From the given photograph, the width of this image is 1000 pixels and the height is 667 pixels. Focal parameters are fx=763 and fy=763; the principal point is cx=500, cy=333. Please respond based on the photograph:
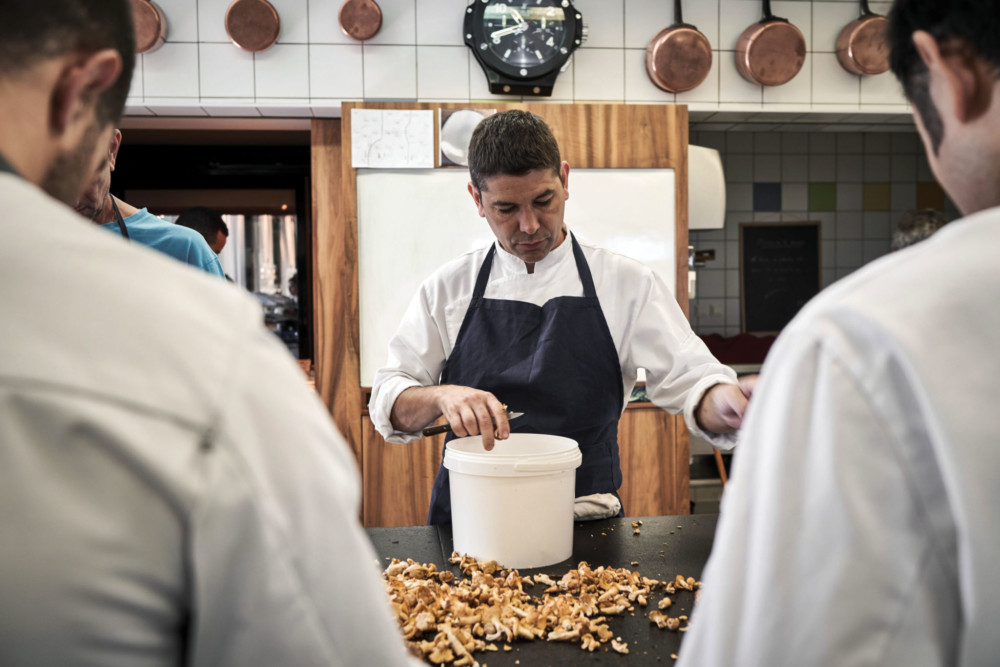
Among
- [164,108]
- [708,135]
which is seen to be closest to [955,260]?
[164,108]

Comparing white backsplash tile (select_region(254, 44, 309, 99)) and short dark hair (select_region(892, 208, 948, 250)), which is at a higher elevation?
white backsplash tile (select_region(254, 44, 309, 99))

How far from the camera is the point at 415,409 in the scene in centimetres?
188

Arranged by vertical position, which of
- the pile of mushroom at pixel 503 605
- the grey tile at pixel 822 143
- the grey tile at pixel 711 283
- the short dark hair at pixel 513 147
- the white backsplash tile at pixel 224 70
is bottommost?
the pile of mushroom at pixel 503 605

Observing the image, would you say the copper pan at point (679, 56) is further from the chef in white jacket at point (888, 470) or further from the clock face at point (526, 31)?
the chef in white jacket at point (888, 470)

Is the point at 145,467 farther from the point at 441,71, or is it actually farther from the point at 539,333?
the point at 441,71

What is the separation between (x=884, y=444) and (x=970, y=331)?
10 cm

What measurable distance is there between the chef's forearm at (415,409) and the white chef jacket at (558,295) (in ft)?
0.07

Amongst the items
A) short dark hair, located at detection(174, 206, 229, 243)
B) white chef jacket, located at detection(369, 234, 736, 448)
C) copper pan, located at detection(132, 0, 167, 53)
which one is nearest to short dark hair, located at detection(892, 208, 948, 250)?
white chef jacket, located at detection(369, 234, 736, 448)

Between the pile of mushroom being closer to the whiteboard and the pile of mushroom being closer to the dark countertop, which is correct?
Result: the dark countertop

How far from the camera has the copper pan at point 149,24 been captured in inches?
123

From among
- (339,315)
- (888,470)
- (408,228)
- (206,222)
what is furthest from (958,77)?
(206,222)

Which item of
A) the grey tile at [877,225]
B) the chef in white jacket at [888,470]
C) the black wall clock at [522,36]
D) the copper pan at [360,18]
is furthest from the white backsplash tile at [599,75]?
the chef in white jacket at [888,470]

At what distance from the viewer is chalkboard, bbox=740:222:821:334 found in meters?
4.55

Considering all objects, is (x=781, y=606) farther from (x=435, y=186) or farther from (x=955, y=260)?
(x=435, y=186)
